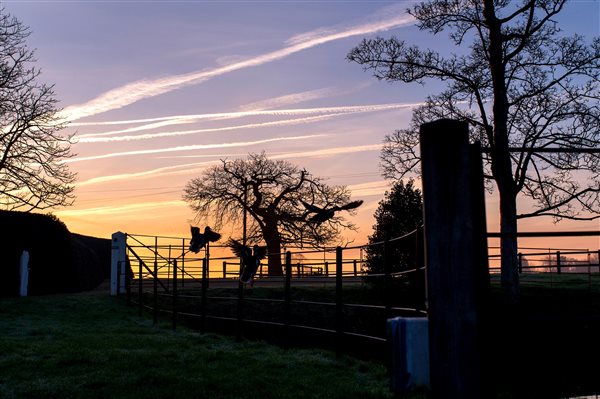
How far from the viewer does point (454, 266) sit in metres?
3.35

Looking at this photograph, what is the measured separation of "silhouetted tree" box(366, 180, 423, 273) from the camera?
74.6 feet

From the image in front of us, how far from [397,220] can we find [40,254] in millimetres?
13989

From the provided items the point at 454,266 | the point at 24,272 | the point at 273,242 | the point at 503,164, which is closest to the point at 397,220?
the point at 503,164

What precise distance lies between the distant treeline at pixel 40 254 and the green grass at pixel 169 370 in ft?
37.4

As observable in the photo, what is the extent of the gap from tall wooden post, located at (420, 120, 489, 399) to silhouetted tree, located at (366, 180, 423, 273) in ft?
62.3

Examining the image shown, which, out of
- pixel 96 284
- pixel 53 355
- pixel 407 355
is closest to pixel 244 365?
pixel 53 355

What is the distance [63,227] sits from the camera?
2742 cm

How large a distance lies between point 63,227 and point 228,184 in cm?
2167

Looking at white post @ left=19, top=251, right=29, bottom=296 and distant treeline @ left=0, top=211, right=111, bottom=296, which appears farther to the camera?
distant treeline @ left=0, top=211, right=111, bottom=296

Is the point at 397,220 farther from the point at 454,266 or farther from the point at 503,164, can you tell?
the point at 454,266

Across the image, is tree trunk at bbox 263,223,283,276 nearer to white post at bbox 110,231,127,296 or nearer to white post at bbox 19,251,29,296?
white post at bbox 110,231,127,296

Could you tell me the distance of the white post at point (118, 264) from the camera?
26109 mm

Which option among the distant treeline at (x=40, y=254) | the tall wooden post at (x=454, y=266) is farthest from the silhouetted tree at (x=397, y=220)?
the tall wooden post at (x=454, y=266)

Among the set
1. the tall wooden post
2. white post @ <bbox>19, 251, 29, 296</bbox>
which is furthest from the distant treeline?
the tall wooden post
